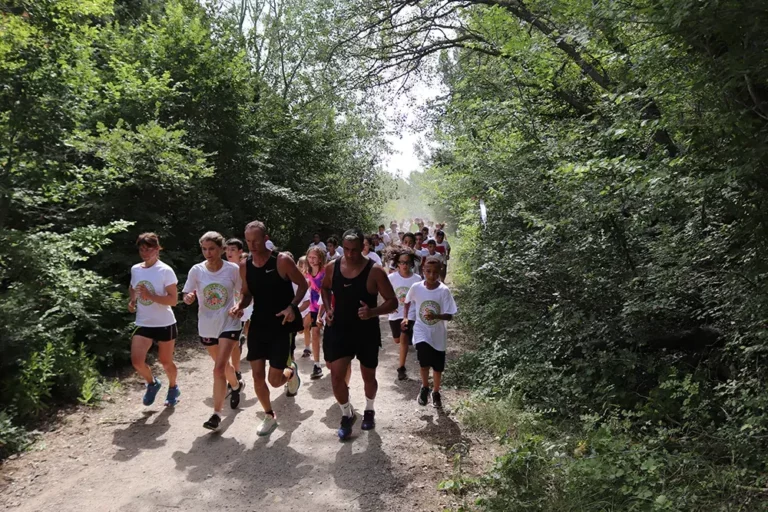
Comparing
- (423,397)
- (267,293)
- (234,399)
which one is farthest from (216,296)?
(423,397)

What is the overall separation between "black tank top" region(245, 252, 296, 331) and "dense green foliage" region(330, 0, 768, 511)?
2.49m

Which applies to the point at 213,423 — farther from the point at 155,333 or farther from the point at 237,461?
the point at 155,333

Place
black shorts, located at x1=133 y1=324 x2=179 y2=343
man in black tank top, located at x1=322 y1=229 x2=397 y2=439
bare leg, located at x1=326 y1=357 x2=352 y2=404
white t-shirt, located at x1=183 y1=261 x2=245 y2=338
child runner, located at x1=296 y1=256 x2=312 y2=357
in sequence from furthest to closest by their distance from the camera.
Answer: child runner, located at x1=296 y1=256 x2=312 y2=357 < black shorts, located at x1=133 y1=324 x2=179 y2=343 < white t-shirt, located at x1=183 y1=261 x2=245 y2=338 < bare leg, located at x1=326 y1=357 x2=352 y2=404 < man in black tank top, located at x1=322 y1=229 x2=397 y2=439

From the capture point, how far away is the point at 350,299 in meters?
4.77

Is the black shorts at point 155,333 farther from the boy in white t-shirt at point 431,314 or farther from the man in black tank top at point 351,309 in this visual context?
the boy in white t-shirt at point 431,314

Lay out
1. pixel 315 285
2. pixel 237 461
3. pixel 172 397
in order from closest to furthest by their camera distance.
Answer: pixel 237 461 → pixel 172 397 → pixel 315 285

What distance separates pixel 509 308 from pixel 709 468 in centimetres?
443

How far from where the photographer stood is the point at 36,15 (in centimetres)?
609

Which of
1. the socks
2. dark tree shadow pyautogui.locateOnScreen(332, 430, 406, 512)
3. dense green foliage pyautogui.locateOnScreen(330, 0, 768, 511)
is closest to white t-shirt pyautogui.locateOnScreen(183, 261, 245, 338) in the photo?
the socks

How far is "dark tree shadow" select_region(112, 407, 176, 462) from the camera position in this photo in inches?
189

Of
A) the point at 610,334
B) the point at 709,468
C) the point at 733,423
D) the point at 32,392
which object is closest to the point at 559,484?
the point at 709,468

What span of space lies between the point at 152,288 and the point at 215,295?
778 mm

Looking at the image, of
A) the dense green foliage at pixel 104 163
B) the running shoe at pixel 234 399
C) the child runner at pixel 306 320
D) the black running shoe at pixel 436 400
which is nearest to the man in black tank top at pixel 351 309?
the black running shoe at pixel 436 400

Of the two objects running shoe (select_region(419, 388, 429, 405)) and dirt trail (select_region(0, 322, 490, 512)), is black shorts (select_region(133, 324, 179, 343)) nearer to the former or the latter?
dirt trail (select_region(0, 322, 490, 512))
